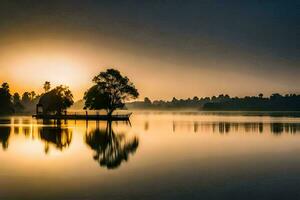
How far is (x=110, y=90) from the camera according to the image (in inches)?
4087

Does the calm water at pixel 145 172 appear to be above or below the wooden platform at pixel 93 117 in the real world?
below

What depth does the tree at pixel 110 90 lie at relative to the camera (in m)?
102

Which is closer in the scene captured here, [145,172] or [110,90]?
[145,172]

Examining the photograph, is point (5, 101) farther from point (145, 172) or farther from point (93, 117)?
point (145, 172)

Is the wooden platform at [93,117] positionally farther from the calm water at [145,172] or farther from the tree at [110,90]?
the calm water at [145,172]

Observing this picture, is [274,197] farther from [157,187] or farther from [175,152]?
[175,152]

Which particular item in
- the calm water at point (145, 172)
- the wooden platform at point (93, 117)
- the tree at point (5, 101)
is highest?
the tree at point (5, 101)

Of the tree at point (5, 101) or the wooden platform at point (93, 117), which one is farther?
the tree at point (5, 101)

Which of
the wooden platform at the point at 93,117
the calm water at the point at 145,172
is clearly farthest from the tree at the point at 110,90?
the calm water at the point at 145,172

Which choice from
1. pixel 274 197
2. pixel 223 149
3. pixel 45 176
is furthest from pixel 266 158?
pixel 45 176

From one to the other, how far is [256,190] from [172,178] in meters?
5.14

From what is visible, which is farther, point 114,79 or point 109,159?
point 114,79

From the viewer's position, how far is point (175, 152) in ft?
117

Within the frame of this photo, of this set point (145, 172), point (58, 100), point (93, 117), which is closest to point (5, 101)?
point (58, 100)
